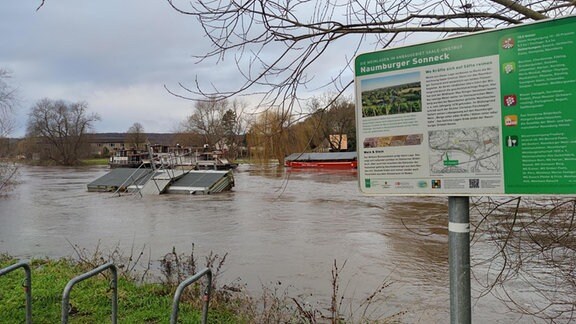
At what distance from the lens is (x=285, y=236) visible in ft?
41.5

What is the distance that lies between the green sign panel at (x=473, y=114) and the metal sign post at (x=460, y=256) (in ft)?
0.38

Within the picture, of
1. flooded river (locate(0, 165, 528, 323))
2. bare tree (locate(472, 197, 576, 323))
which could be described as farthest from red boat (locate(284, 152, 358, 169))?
bare tree (locate(472, 197, 576, 323))

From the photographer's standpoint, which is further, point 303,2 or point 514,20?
point 303,2

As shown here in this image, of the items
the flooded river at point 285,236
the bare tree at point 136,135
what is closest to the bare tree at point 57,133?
the bare tree at point 136,135

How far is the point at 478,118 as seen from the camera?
1.91 metres

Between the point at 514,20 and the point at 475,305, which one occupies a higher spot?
the point at 514,20

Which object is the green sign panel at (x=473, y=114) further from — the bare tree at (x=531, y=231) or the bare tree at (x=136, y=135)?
the bare tree at (x=136, y=135)

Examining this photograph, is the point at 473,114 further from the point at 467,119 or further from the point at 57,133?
the point at 57,133

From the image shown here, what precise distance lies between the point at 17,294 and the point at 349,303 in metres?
4.37

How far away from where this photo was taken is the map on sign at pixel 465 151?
190cm

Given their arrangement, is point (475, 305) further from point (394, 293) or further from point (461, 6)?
point (461, 6)

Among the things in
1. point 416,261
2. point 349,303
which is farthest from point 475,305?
point 416,261

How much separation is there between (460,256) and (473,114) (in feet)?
2.13

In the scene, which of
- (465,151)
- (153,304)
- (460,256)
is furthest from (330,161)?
(465,151)
